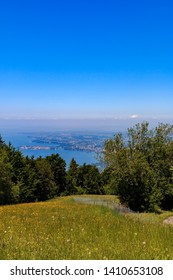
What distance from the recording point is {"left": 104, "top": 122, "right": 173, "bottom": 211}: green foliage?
140 ft

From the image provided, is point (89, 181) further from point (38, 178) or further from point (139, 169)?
point (139, 169)

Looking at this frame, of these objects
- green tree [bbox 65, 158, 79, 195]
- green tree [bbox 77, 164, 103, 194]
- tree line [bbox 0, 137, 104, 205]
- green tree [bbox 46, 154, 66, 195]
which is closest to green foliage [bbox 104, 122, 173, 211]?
tree line [bbox 0, 137, 104, 205]

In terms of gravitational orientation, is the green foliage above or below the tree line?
above

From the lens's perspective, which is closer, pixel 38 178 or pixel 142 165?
pixel 142 165

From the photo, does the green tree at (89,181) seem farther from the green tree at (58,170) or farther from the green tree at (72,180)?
the green tree at (58,170)

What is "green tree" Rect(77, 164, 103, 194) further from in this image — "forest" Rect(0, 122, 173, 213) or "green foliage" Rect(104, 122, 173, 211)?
"green foliage" Rect(104, 122, 173, 211)

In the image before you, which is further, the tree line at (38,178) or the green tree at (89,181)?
the green tree at (89,181)

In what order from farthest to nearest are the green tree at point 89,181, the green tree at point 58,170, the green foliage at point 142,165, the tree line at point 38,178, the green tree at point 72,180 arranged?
the green tree at point 72,180
the green tree at point 89,181
the green tree at point 58,170
the tree line at point 38,178
the green foliage at point 142,165

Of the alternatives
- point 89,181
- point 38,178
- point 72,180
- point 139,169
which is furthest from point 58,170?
point 139,169

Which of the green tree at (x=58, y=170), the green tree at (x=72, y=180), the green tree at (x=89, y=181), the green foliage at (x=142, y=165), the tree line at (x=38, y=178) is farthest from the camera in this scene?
the green tree at (x=72, y=180)

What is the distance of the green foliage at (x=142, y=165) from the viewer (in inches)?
1681

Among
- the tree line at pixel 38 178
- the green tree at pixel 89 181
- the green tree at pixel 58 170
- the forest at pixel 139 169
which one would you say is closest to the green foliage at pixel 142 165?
the forest at pixel 139 169

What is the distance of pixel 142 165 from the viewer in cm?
4272
